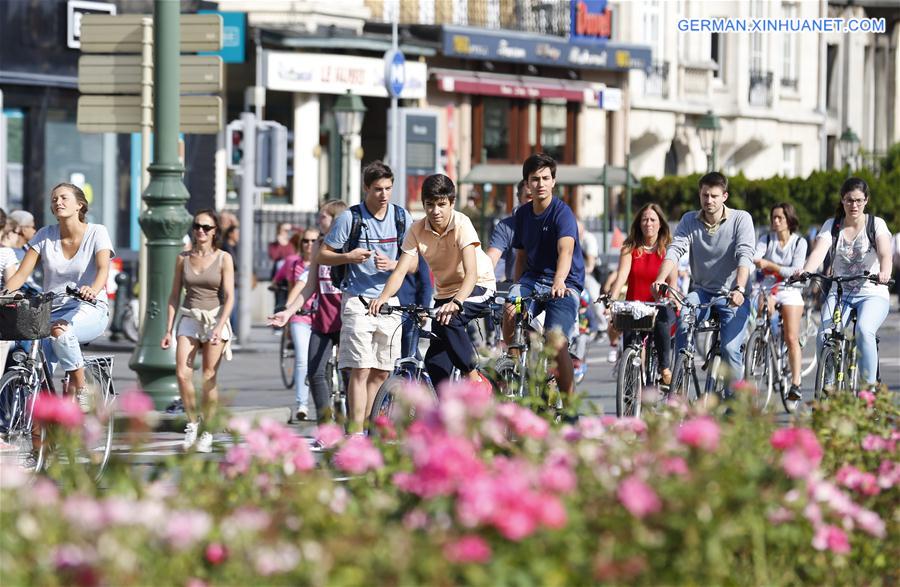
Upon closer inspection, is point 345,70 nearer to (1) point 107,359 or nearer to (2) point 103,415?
(1) point 107,359

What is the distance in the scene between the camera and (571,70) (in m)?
45.2

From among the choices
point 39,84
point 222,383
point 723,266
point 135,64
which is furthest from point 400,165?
point 723,266

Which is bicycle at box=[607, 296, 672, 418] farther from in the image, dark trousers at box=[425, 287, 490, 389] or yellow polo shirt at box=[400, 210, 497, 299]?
dark trousers at box=[425, 287, 490, 389]

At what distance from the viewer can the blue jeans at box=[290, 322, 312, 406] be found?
47.3 feet

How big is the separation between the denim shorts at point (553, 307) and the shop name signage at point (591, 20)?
1311 inches

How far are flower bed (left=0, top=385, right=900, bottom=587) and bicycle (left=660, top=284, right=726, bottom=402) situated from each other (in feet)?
19.5

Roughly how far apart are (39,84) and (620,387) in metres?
19.7

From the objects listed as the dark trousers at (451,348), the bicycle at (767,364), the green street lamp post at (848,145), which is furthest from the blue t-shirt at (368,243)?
the green street lamp post at (848,145)

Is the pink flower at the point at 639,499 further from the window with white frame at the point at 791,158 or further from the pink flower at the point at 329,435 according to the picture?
the window with white frame at the point at 791,158

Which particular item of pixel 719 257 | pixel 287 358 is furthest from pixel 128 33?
pixel 719 257

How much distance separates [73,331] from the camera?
34.0ft

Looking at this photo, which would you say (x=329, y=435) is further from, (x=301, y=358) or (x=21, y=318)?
(x=301, y=358)

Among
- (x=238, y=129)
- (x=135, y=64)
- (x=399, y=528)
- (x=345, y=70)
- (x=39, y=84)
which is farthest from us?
(x=345, y=70)

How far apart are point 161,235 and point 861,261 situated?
4.77m
